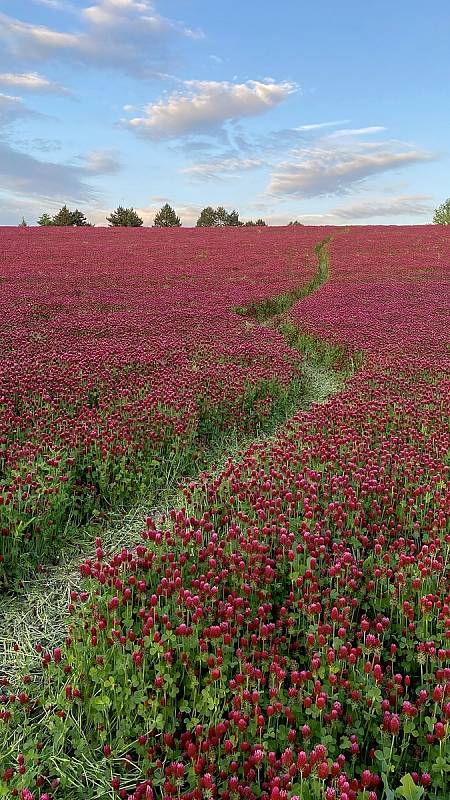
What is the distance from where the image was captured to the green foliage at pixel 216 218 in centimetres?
7772

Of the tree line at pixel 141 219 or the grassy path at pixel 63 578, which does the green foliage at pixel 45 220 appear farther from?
the grassy path at pixel 63 578

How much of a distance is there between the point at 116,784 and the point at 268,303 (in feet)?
57.6

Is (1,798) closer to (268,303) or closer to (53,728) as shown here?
(53,728)

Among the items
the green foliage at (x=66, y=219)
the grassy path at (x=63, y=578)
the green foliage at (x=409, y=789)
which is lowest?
the grassy path at (x=63, y=578)

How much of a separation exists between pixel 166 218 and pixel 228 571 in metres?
72.4

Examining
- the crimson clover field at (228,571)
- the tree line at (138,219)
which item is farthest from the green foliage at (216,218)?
the crimson clover field at (228,571)

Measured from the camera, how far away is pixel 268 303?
19.6 m

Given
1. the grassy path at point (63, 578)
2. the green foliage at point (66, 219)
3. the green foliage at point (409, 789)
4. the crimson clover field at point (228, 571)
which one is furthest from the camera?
the green foliage at point (66, 219)

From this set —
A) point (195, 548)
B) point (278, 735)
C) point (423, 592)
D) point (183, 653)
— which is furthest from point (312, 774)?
point (195, 548)

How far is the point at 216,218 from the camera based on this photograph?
260ft

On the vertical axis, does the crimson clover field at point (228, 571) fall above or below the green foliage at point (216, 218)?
below

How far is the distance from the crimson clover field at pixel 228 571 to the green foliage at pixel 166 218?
63305 millimetres

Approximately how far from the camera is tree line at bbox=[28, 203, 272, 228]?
66000mm

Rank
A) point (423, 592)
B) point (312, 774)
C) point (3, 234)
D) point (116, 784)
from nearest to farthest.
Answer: point (312, 774) → point (116, 784) → point (423, 592) → point (3, 234)
